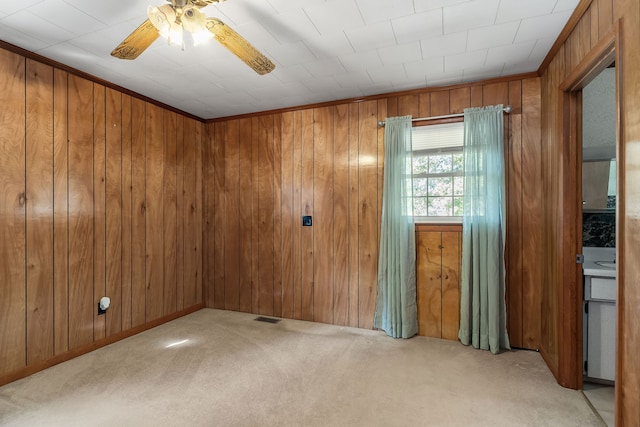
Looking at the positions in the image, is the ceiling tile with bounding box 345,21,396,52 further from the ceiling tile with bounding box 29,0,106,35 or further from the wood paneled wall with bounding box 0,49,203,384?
the wood paneled wall with bounding box 0,49,203,384

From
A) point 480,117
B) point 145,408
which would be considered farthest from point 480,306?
point 145,408

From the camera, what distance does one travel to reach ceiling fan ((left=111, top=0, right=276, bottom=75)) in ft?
4.90

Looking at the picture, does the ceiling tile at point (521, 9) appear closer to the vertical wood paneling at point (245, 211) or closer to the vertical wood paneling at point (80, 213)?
the vertical wood paneling at point (245, 211)

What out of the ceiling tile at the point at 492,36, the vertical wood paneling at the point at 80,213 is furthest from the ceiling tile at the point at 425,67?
the vertical wood paneling at the point at 80,213

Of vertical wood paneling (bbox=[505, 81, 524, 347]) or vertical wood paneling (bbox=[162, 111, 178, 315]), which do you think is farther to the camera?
vertical wood paneling (bbox=[162, 111, 178, 315])

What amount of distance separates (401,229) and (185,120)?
9.24ft

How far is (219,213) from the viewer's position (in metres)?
3.93

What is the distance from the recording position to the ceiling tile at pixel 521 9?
5.79ft

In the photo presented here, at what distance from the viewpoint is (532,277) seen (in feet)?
8.82

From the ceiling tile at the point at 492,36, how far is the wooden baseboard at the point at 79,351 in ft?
12.6

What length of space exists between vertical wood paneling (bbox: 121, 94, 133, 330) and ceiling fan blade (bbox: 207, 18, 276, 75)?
6.03 ft

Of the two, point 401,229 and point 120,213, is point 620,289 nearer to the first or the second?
point 401,229

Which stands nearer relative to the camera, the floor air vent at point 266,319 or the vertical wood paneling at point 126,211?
the vertical wood paneling at point 126,211

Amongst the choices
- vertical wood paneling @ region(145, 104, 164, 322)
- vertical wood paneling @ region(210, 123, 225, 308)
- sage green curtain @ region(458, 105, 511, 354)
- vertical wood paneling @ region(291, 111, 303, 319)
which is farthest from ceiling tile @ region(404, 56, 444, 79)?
vertical wood paneling @ region(145, 104, 164, 322)
